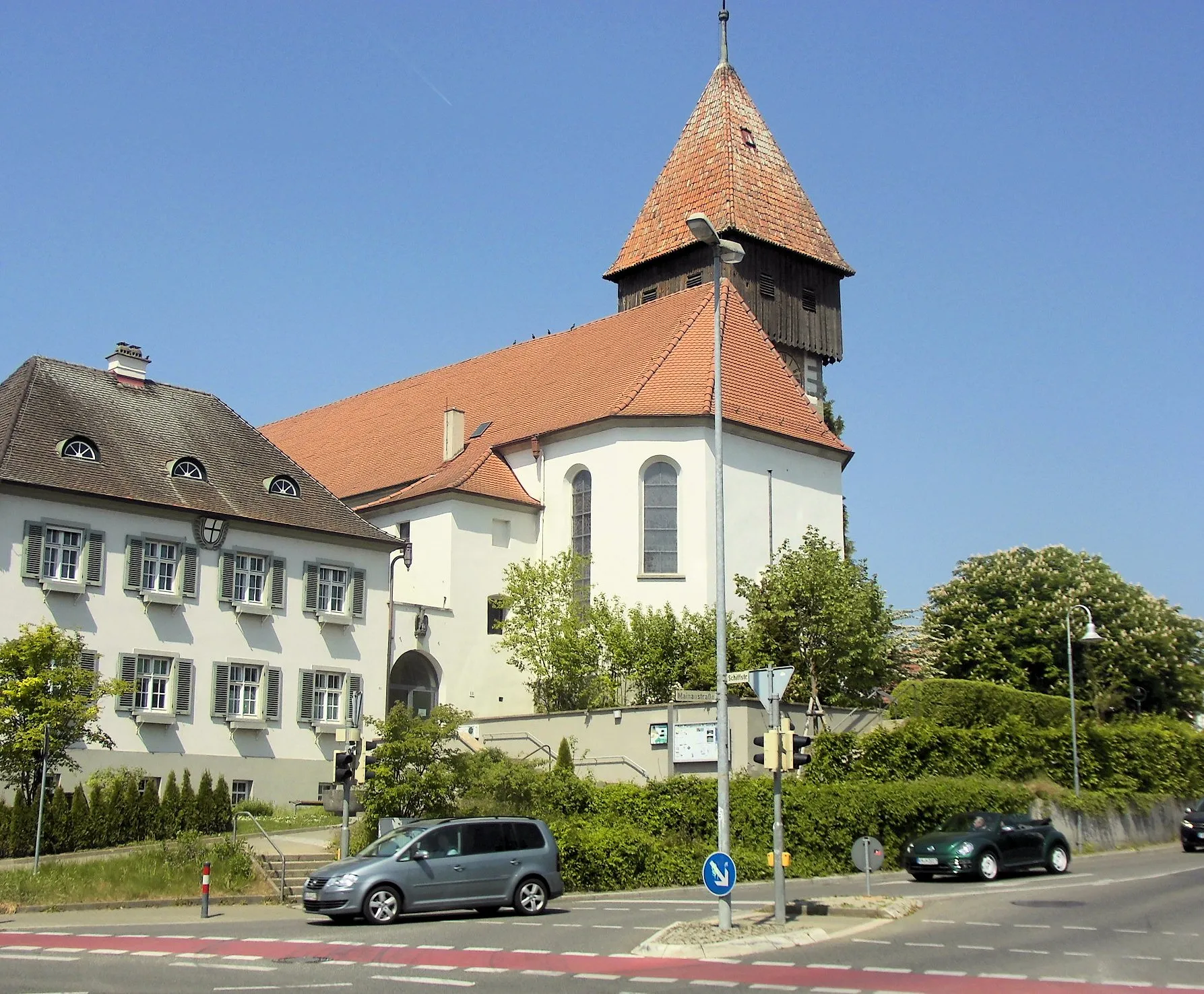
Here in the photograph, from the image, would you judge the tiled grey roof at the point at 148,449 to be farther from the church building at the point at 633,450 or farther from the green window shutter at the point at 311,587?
the church building at the point at 633,450

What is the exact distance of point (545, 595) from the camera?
1697 inches

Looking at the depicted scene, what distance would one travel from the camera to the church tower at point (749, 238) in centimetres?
5291

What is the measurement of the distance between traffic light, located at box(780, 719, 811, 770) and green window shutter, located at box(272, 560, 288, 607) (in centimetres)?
2048

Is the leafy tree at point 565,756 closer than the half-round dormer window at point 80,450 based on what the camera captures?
Yes

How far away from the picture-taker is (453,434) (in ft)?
→ 161

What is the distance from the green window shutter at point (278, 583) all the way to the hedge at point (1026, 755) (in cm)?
1449

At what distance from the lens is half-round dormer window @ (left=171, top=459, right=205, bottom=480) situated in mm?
37250

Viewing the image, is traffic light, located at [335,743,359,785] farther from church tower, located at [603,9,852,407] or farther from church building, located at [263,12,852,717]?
church tower, located at [603,9,852,407]

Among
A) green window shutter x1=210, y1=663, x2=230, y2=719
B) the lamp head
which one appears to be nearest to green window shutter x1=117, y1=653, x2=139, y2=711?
green window shutter x1=210, y1=663, x2=230, y2=719

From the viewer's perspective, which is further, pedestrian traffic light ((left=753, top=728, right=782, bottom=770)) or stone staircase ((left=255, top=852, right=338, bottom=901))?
stone staircase ((left=255, top=852, right=338, bottom=901))

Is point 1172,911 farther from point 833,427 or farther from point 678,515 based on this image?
point 833,427

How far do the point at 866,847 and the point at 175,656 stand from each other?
20239 millimetres

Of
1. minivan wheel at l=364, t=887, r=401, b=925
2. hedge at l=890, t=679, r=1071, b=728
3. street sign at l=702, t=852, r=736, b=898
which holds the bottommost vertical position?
minivan wheel at l=364, t=887, r=401, b=925

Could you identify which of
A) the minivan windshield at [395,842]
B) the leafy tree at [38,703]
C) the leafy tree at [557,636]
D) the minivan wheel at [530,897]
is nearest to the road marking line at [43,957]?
the minivan windshield at [395,842]
